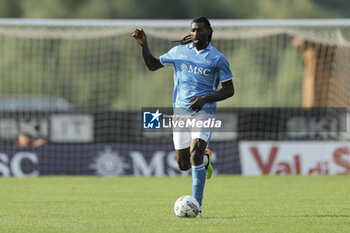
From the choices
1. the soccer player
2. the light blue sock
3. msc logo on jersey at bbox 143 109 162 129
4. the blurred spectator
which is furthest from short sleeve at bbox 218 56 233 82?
the blurred spectator

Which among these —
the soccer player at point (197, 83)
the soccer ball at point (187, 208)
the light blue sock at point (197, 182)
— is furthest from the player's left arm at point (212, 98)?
the soccer ball at point (187, 208)

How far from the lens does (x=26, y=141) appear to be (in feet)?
63.1

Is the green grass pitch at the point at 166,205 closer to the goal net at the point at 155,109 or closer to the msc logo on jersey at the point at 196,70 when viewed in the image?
the goal net at the point at 155,109

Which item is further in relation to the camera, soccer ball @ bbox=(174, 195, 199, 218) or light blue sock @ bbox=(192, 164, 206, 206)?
light blue sock @ bbox=(192, 164, 206, 206)

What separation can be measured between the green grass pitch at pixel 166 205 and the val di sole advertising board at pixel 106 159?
130 centimetres

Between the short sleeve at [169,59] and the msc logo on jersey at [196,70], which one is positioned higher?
the short sleeve at [169,59]

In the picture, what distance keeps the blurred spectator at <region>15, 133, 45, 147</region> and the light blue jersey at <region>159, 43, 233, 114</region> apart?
33.2ft

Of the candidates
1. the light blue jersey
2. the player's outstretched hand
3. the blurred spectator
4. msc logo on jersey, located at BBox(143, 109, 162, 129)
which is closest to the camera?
the player's outstretched hand

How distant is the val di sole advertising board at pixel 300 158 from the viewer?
18547mm

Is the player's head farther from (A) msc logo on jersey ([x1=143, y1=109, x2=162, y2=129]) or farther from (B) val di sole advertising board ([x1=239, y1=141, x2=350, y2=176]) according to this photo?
(B) val di sole advertising board ([x1=239, y1=141, x2=350, y2=176])

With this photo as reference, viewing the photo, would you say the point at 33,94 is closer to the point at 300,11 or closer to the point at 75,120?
the point at 300,11

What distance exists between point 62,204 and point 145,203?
1.22 m

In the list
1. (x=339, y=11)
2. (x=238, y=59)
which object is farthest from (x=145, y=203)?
(x=339, y=11)

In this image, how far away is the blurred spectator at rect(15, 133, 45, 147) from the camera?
19.2 metres
